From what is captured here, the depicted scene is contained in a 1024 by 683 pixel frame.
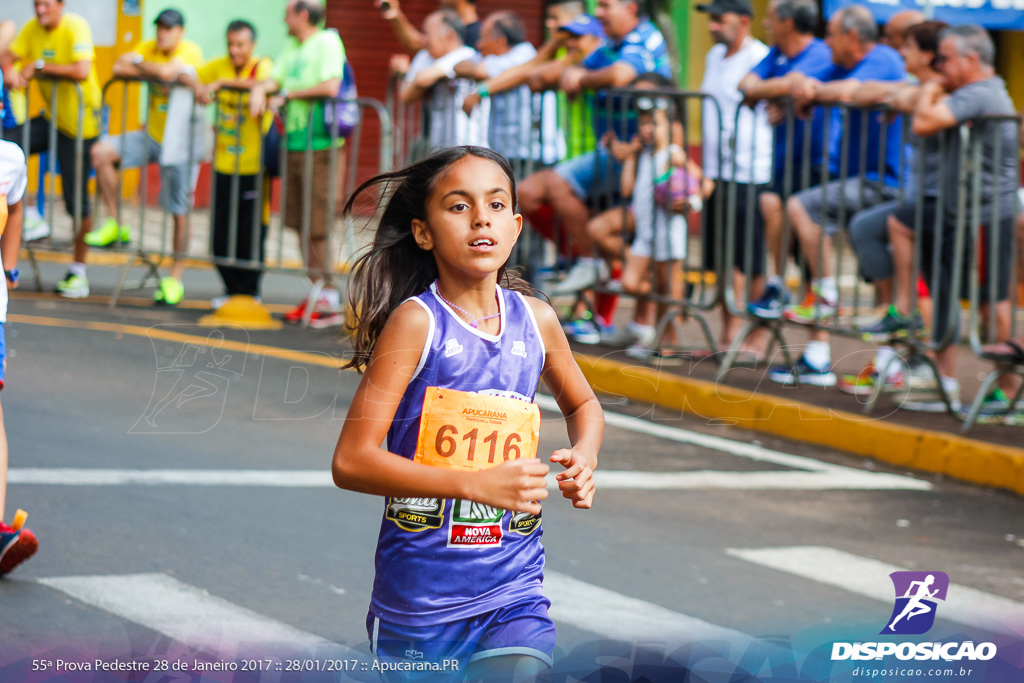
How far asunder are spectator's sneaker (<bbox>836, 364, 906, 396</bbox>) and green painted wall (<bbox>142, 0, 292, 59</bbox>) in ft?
44.5

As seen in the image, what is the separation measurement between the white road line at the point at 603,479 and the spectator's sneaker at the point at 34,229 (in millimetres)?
5881

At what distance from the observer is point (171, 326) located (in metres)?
10.8

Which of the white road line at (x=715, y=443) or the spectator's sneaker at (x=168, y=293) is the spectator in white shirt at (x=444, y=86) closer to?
the spectator's sneaker at (x=168, y=293)

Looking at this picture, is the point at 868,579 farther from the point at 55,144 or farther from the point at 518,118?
the point at 55,144

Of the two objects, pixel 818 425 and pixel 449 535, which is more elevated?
pixel 449 535

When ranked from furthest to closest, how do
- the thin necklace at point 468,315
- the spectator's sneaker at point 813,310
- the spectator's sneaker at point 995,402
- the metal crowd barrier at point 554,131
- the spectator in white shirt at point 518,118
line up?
the spectator in white shirt at point 518,118 → the metal crowd barrier at point 554,131 → the spectator's sneaker at point 813,310 → the spectator's sneaker at point 995,402 → the thin necklace at point 468,315

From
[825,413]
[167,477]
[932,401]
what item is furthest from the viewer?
[932,401]

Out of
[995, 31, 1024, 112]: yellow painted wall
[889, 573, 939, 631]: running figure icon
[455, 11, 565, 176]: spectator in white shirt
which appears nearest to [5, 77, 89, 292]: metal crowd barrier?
[455, 11, 565, 176]: spectator in white shirt

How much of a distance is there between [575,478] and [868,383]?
6.35 m

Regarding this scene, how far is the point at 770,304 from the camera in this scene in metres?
9.43

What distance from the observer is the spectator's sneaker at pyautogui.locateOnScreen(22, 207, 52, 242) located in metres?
12.0

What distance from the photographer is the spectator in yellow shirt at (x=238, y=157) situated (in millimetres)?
11828

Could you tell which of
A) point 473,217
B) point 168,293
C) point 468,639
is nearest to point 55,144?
point 168,293

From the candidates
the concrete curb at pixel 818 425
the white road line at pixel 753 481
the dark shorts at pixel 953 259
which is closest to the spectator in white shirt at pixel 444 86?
the concrete curb at pixel 818 425
